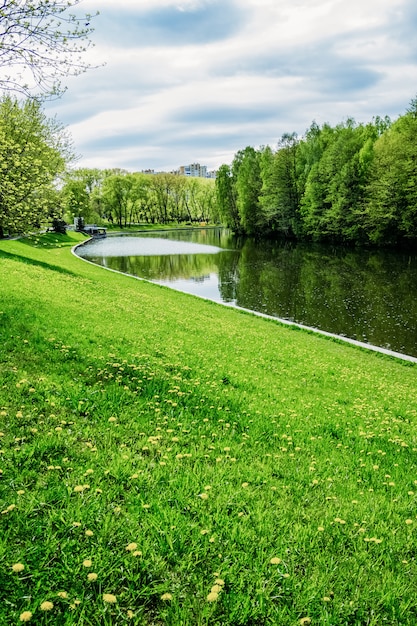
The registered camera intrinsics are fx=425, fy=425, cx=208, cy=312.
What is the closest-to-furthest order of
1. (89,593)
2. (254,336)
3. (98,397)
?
(89,593) → (98,397) → (254,336)

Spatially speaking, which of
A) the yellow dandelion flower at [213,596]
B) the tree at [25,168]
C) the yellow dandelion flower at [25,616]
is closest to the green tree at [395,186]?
the tree at [25,168]

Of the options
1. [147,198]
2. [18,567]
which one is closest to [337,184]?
[18,567]

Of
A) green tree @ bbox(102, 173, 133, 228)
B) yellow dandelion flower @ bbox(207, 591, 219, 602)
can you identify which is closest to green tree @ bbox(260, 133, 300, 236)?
green tree @ bbox(102, 173, 133, 228)

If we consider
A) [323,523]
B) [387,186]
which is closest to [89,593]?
[323,523]

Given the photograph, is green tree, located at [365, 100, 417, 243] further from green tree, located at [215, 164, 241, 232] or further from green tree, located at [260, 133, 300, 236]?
green tree, located at [215, 164, 241, 232]

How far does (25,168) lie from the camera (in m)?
22.3

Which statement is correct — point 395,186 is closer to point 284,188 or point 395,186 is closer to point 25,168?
point 284,188

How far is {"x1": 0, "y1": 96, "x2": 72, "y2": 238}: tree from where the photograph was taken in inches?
813

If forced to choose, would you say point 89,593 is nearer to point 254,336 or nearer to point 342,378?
point 342,378

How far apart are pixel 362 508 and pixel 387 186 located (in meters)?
63.0

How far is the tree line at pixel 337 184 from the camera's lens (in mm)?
59594

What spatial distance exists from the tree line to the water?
280 inches

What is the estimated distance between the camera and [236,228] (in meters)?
112

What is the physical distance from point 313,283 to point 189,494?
32.7 m
